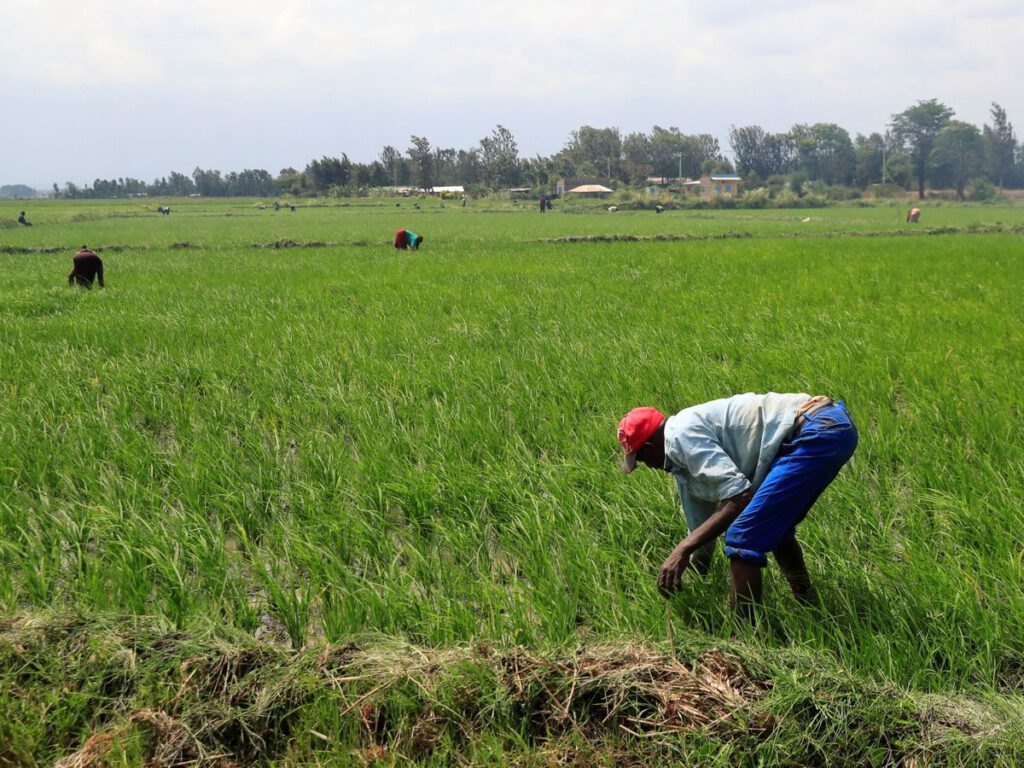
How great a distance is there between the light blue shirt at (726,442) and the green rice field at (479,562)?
358mm

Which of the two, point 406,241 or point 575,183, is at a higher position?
point 575,183

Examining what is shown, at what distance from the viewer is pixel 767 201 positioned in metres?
42.9

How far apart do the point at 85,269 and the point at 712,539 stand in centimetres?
Result: 979

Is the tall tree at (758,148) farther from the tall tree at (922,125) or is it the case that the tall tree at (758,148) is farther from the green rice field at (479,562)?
the green rice field at (479,562)

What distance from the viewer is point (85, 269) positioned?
9555 millimetres

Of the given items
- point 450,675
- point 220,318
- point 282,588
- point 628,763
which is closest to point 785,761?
point 628,763

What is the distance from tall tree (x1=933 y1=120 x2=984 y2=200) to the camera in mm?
72875

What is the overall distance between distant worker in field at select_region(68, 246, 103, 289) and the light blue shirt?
30.7 feet

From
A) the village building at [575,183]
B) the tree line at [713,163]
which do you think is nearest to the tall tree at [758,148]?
the tree line at [713,163]

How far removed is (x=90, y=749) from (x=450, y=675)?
0.84 meters

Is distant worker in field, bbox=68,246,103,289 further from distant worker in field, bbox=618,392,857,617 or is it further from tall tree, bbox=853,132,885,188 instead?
tall tree, bbox=853,132,885,188

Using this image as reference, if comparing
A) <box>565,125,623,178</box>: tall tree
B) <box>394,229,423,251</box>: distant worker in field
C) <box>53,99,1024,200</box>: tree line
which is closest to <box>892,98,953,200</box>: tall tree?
<box>53,99,1024,200</box>: tree line

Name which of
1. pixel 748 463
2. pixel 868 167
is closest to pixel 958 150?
pixel 868 167

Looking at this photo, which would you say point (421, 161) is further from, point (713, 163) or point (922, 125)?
point (922, 125)
